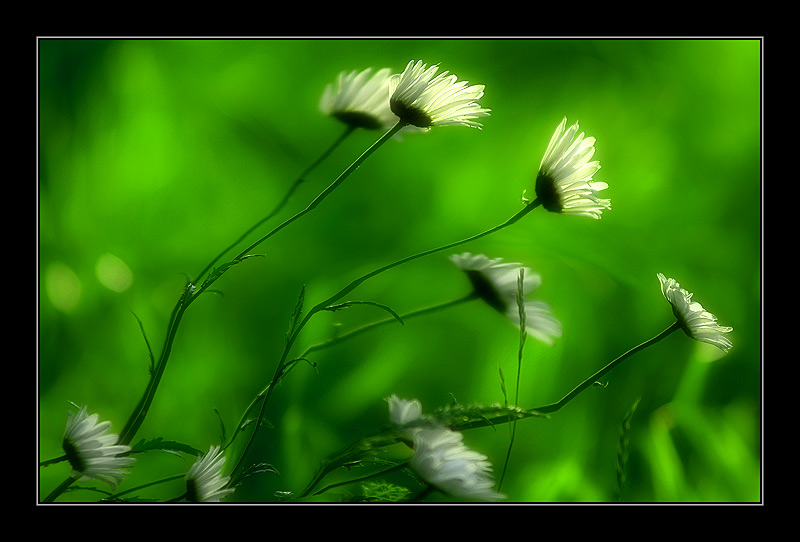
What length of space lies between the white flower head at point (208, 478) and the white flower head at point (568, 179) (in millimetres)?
459

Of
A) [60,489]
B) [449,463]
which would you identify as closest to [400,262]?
[449,463]

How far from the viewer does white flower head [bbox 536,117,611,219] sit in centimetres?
82

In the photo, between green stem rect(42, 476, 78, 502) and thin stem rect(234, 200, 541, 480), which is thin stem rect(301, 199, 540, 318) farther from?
green stem rect(42, 476, 78, 502)

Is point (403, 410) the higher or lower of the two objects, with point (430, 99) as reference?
lower

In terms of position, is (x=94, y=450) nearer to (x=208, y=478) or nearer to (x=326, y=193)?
(x=208, y=478)

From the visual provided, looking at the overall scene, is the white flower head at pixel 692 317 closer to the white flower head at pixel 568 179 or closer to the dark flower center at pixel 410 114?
the white flower head at pixel 568 179

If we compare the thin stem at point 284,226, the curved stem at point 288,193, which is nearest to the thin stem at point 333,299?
the thin stem at point 284,226

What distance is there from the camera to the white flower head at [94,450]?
0.83 metres

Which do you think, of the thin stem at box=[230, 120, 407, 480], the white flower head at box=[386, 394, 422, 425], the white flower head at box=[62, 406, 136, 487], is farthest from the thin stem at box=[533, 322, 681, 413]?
the white flower head at box=[62, 406, 136, 487]

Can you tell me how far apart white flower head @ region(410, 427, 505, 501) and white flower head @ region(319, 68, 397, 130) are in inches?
13.6

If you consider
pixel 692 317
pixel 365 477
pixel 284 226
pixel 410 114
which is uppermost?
pixel 410 114

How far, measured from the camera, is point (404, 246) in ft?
2.81

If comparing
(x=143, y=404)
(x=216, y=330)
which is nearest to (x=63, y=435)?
(x=143, y=404)

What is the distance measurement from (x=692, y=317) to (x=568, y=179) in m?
0.21
